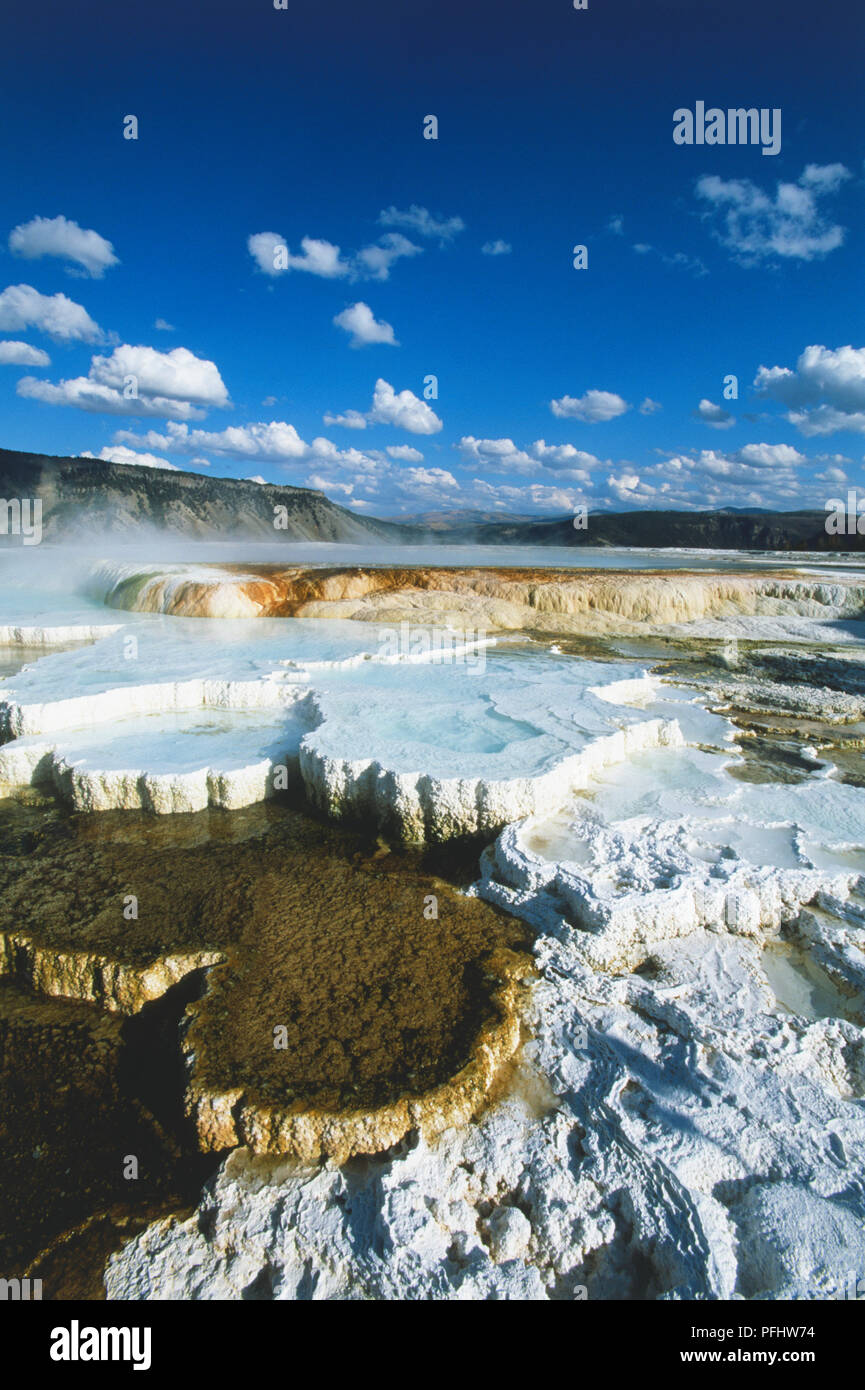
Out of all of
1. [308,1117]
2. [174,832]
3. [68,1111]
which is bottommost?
[68,1111]

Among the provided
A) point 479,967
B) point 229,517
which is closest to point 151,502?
point 229,517

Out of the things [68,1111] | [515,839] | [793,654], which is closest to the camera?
[68,1111]

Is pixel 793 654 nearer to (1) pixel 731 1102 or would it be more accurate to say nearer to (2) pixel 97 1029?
(1) pixel 731 1102

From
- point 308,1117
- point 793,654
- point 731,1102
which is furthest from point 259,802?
point 793,654

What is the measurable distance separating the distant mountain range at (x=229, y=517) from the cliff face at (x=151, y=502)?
0.07 meters

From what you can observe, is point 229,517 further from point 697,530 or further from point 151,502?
point 697,530

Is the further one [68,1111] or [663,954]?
[663,954]

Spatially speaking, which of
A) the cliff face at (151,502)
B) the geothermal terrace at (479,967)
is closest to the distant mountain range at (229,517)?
the cliff face at (151,502)

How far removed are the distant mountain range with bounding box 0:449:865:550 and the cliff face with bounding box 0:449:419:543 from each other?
71 mm

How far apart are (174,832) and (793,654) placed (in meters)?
7.95

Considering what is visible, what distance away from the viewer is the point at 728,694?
20.5 feet

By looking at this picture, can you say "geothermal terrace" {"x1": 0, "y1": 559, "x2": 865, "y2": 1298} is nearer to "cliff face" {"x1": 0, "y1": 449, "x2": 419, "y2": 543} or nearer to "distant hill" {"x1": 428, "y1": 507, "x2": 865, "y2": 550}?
"cliff face" {"x1": 0, "y1": 449, "x2": 419, "y2": 543}

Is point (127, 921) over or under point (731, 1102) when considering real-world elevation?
over

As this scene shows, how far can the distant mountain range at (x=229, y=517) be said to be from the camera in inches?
1772
